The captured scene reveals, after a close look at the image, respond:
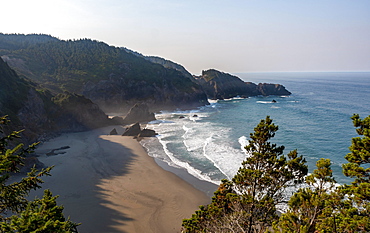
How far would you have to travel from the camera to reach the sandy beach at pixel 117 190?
2169cm

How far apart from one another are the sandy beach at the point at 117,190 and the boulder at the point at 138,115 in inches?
969

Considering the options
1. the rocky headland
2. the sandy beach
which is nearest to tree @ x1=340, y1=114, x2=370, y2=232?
the sandy beach

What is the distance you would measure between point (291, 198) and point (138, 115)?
2483 inches

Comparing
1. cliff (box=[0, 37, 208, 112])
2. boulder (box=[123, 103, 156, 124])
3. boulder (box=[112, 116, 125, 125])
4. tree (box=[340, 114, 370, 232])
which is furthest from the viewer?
cliff (box=[0, 37, 208, 112])

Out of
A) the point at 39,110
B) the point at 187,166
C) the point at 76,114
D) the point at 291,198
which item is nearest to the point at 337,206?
the point at 291,198

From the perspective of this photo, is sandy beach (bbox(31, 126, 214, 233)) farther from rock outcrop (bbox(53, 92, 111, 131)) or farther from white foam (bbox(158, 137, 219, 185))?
rock outcrop (bbox(53, 92, 111, 131))

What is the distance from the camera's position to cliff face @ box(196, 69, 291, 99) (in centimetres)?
13412

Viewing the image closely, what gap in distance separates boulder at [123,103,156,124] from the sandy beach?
80.8 ft

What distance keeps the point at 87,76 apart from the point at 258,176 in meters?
99.8

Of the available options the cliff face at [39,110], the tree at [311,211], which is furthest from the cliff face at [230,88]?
the tree at [311,211]

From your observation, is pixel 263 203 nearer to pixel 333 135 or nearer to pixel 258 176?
pixel 258 176

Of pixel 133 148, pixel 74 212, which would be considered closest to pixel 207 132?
pixel 133 148

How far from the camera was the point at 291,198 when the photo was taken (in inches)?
387

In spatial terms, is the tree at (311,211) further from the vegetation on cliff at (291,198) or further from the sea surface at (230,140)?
the sea surface at (230,140)
